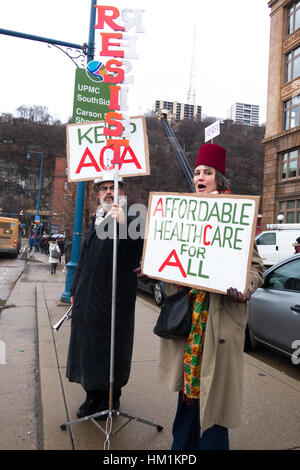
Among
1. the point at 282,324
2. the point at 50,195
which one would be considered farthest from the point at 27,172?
the point at 282,324

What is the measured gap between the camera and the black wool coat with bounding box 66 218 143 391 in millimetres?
2746

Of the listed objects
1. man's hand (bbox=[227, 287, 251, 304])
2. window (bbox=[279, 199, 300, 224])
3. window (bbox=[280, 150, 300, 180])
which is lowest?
man's hand (bbox=[227, 287, 251, 304])

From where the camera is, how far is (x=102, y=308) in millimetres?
2758

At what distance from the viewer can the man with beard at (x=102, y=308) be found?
2.75 metres

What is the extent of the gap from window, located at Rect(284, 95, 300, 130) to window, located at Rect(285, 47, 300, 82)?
5.54 ft

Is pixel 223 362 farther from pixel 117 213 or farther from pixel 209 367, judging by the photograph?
pixel 117 213

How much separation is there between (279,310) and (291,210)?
2329cm

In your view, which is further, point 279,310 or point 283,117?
point 283,117

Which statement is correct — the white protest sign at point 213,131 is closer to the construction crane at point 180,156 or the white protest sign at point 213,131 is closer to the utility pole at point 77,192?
the utility pole at point 77,192

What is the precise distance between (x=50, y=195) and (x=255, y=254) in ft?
299

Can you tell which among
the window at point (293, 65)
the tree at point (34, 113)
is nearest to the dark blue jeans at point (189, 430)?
the window at point (293, 65)

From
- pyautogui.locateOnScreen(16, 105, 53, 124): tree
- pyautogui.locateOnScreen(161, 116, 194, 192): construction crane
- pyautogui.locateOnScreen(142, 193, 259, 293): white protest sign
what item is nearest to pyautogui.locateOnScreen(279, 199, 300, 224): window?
pyautogui.locateOnScreen(142, 193, 259, 293): white protest sign

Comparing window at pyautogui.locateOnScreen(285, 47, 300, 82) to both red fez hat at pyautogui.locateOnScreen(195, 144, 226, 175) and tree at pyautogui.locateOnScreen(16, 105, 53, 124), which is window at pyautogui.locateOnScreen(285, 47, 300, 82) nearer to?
red fez hat at pyautogui.locateOnScreen(195, 144, 226, 175)

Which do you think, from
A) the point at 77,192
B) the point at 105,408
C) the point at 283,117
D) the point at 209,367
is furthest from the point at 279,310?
the point at 283,117
